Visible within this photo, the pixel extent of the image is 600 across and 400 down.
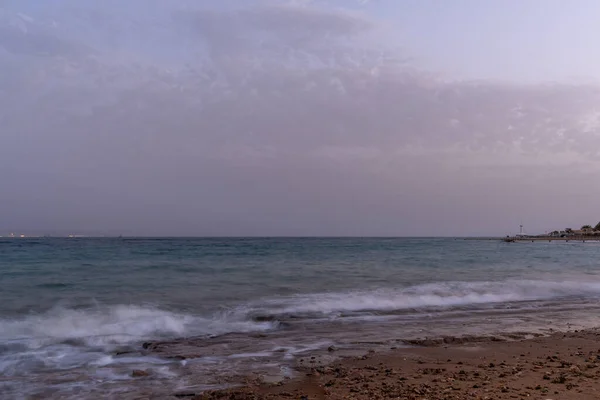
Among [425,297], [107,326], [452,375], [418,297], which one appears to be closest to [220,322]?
[107,326]

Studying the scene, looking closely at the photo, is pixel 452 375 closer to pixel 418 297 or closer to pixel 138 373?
pixel 138 373

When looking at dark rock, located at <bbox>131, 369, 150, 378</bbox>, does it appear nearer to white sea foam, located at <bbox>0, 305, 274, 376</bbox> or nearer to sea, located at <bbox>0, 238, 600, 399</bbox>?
sea, located at <bbox>0, 238, 600, 399</bbox>

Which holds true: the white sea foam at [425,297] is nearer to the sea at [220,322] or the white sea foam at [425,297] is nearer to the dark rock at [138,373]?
the sea at [220,322]

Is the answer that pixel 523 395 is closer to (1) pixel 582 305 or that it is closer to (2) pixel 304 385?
(2) pixel 304 385

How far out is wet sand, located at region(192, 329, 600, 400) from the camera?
6.04 metres

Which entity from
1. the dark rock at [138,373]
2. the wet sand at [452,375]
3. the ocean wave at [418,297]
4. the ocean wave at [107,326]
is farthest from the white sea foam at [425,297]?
the dark rock at [138,373]

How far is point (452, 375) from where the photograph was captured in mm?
6930

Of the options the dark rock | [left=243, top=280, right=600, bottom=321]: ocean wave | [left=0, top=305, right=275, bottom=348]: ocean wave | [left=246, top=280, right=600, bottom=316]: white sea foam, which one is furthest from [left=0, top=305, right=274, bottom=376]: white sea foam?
[left=246, top=280, right=600, bottom=316]: white sea foam

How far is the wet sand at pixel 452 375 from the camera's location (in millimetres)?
6043

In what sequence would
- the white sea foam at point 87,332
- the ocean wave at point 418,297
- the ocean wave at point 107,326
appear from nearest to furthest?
the white sea foam at point 87,332 < the ocean wave at point 107,326 < the ocean wave at point 418,297

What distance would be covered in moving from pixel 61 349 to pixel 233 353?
329 centimetres

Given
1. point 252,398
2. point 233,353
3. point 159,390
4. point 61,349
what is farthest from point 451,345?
point 61,349

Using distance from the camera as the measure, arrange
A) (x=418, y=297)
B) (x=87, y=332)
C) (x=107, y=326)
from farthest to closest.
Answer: (x=418, y=297)
(x=107, y=326)
(x=87, y=332)

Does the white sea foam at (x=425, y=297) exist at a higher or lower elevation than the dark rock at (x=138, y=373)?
lower
